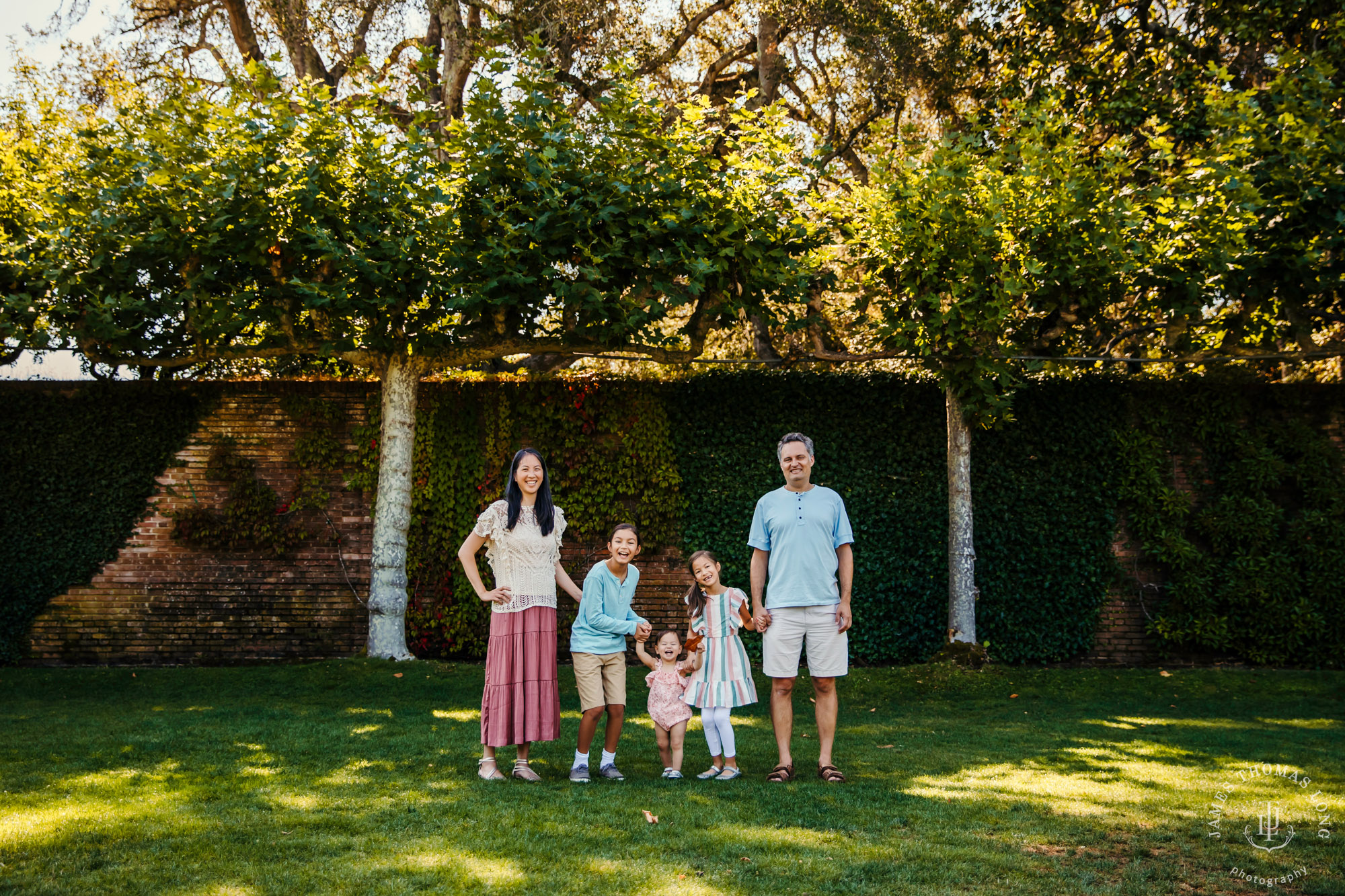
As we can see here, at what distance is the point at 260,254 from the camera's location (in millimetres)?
8297

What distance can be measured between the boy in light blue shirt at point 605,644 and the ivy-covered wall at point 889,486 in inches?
199

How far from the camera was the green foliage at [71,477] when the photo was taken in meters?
9.73

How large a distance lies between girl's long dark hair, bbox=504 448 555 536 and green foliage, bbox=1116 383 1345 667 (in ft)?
25.1

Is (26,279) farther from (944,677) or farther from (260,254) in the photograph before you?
(944,677)

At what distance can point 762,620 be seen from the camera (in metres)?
5.14

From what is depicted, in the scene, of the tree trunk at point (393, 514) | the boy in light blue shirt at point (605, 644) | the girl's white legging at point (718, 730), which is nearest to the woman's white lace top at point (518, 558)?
the boy in light blue shirt at point (605, 644)

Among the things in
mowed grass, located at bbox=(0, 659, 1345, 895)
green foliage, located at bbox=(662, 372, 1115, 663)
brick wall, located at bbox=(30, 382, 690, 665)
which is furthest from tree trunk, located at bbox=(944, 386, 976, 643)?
brick wall, located at bbox=(30, 382, 690, 665)

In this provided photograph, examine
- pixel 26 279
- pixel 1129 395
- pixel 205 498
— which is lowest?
pixel 205 498

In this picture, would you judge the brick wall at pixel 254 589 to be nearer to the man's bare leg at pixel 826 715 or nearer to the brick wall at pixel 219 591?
the brick wall at pixel 219 591

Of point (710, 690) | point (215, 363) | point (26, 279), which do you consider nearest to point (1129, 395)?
point (710, 690)

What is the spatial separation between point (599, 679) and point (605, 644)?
192mm

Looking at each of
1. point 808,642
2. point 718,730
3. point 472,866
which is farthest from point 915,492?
point 472,866

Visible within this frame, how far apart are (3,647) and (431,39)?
9507mm

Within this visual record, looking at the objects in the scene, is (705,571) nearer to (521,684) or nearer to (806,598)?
(806,598)
